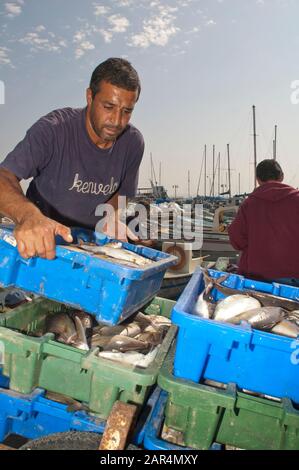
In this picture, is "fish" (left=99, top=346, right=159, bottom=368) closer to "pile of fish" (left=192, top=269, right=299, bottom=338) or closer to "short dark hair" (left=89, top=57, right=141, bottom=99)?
"pile of fish" (left=192, top=269, right=299, bottom=338)

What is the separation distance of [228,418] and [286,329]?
0.66 meters

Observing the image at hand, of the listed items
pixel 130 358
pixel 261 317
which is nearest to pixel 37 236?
pixel 130 358

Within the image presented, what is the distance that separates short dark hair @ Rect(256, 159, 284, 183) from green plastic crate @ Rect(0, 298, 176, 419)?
358cm

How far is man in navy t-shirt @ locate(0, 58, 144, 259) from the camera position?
2.97 meters

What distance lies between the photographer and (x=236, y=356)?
1.71 metres

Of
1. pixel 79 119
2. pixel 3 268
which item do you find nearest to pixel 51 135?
pixel 79 119

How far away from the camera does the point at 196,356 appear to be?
5.63ft

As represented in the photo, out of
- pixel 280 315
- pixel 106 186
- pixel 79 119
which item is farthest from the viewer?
pixel 106 186

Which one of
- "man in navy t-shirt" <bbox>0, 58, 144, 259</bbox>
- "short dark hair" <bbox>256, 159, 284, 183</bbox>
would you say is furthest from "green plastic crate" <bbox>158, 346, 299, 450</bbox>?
"short dark hair" <bbox>256, 159, 284, 183</bbox>

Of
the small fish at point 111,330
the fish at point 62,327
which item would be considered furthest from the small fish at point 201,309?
the fish at point 62,327

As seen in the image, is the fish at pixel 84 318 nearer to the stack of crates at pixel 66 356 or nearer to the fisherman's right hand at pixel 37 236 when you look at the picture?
the stack of crates at pixel 66 356

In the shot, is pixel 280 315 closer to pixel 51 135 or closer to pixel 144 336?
pixel 144 336

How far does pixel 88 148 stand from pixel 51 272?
1703 millimetres

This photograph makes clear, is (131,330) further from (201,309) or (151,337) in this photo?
(201,309)
